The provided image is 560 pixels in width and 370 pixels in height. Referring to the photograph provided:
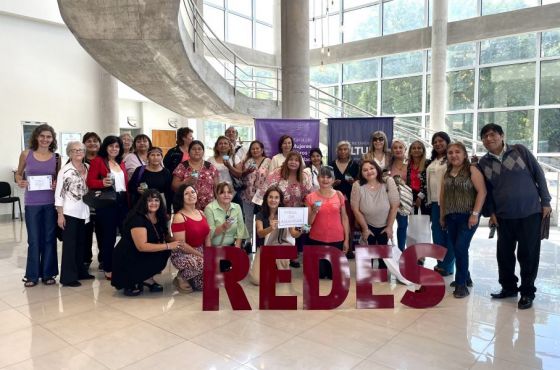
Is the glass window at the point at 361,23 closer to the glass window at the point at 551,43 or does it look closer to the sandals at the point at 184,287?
the glass window at the point at 551,43

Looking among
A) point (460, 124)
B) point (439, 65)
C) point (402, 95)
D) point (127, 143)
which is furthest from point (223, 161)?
point (402, 95)

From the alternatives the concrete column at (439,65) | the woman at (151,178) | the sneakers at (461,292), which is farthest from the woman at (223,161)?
the concrete column at (439,65)

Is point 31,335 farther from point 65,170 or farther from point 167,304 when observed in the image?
point 65,170

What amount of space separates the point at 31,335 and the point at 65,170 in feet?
4.99

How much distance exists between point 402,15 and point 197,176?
11307mm

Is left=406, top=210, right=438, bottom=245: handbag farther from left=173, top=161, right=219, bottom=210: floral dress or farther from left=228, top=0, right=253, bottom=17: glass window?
left=228, top=0, right=253, bottom=17: glass window

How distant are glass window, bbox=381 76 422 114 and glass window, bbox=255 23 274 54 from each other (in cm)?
468

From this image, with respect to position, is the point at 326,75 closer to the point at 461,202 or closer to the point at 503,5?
the point at 503,5

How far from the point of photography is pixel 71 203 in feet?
12.4

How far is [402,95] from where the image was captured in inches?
516

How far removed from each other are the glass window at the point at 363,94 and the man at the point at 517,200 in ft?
35.1

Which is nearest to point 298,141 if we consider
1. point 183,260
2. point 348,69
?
point 183,260

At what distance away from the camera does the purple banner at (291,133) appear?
5.75m

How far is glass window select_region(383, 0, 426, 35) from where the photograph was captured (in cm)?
1259
